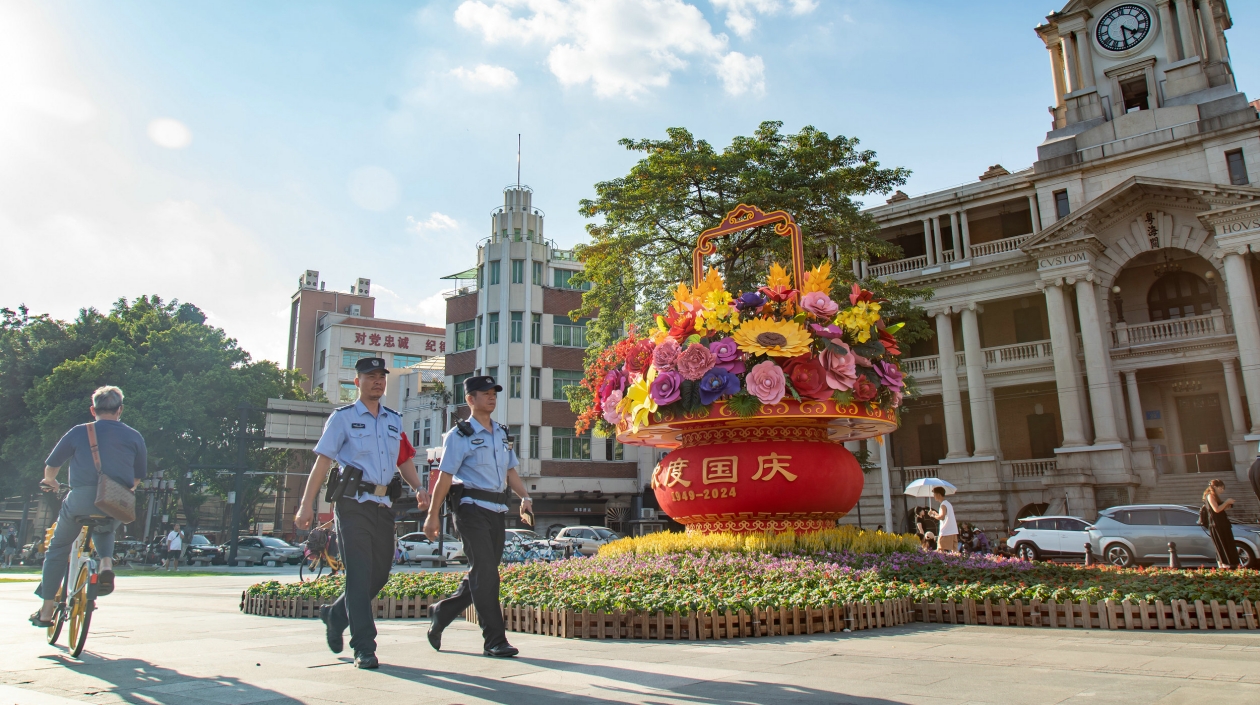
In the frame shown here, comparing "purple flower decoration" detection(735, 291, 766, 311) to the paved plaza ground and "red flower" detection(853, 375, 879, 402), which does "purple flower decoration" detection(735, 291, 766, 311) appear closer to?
"red flower" detection(853, 375, 879, 402)

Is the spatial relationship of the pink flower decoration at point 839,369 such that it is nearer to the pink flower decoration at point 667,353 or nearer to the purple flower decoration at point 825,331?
the purple flower decoration at point 825,331

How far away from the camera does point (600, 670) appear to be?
4.86 meters

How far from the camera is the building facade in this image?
4200 cm

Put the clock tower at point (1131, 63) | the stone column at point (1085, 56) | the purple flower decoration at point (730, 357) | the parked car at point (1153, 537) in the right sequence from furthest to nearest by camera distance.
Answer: the stone column at point (1085, 56) < the clock tower at point (1131, 63) < the parked car at point (1153, 537) < the purple flower decoration at point (730, 357)

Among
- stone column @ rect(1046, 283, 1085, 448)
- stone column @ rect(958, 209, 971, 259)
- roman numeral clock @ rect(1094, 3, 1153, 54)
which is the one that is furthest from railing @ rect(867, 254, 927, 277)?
roman numeral clock @ rect(1094, 3, 1153, 54)

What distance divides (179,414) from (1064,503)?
119ft

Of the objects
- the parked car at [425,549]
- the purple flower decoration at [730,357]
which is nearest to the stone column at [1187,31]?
the purple flower decoration at [730,357]

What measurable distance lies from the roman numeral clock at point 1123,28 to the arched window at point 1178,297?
360 inches

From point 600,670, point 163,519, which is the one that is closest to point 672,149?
point 600,670

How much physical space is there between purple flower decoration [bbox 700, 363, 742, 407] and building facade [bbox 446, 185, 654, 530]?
32807mm

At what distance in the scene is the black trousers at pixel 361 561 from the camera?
508 cm

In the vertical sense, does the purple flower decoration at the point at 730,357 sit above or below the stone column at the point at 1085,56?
below

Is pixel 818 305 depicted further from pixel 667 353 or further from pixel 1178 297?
pixel 1178 297

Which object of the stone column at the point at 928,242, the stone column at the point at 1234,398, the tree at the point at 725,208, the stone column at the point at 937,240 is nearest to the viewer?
the tree at the point at 725,208
